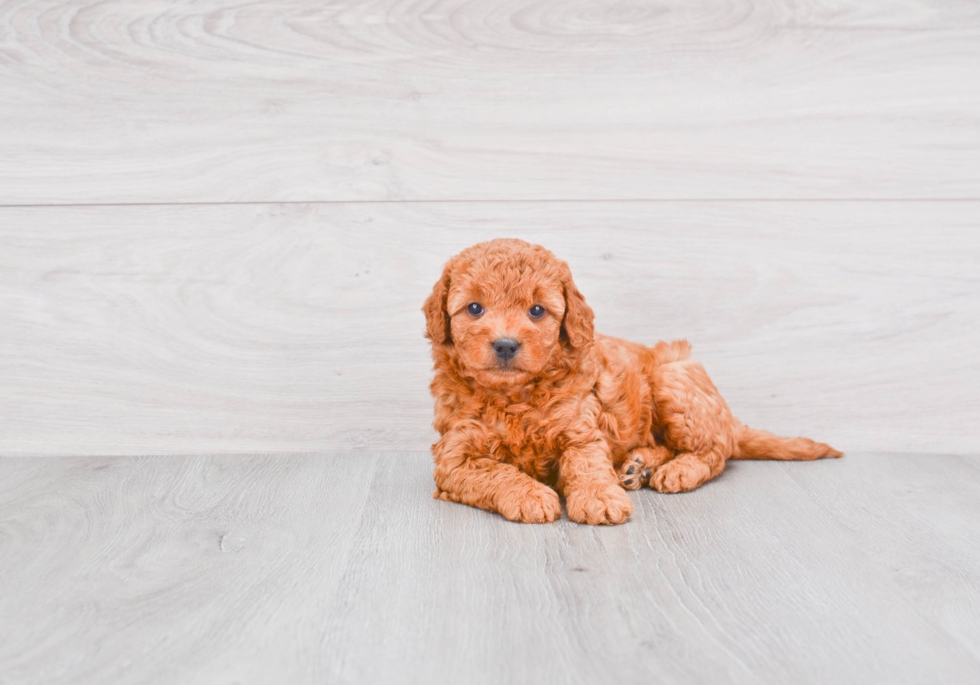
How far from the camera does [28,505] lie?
6.59 feet

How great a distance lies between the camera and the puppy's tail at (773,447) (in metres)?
2.29

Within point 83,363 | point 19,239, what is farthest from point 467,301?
point 19,239

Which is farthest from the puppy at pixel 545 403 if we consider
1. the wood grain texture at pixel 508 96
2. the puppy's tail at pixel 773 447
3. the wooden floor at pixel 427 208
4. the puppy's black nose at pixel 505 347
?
the wood grain texture at pixel 508 96

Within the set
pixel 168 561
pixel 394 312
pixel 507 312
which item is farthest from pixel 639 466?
Result: pixel 168 561

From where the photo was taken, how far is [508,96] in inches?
95.4

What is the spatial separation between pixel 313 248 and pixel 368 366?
0.42 meters

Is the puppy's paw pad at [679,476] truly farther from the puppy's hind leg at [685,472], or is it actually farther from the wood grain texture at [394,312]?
the wood grain texture at [394,312]

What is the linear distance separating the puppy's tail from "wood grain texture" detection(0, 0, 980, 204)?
0.77 metres

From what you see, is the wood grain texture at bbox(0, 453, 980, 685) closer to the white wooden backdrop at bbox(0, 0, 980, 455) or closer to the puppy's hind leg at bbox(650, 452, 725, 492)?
the puppy's hind leg at bbox(650, 452, 725, 492)

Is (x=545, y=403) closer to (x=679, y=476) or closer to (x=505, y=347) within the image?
(x=505, y=347)

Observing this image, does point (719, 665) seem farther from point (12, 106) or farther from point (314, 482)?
point (12, 106)

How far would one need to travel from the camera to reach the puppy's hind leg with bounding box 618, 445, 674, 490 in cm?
205

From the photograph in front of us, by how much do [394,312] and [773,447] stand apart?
48.8 inches

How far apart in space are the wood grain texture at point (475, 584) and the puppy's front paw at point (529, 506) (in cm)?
3
